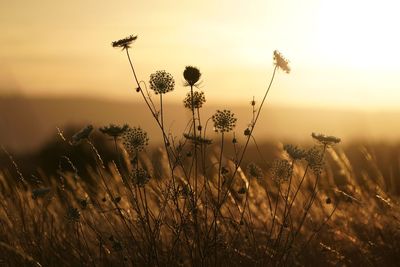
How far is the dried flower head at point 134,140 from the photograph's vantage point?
3.43m

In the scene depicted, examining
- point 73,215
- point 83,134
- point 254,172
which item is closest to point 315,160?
point 254,172

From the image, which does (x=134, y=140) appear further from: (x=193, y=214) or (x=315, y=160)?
(x=315, y=160)

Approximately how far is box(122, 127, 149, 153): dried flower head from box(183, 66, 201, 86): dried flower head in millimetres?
390

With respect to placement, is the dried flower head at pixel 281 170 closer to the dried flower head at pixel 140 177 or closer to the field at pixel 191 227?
the field at pixel 191 227

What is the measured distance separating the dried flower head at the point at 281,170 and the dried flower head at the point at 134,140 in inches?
30.1

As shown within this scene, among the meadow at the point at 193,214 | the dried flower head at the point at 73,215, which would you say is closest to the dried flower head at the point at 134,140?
the meadow at the point at 193,214

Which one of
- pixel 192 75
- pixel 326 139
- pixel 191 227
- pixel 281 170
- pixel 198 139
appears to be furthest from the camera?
pixel 191 227

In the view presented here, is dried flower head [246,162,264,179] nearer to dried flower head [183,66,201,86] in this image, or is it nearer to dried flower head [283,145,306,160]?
dried flower head [283,145,306,160]

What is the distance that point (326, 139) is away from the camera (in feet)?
11.7

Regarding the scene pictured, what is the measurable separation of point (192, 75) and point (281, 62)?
0.55 meters

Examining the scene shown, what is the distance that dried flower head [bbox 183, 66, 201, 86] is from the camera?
3.30 metres

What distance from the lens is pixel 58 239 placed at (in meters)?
4.82

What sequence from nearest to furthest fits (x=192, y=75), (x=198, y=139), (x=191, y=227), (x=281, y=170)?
(x=192, y=75)
(x=198, y=139)
(x=281, y=170)
(x=191, y=227)

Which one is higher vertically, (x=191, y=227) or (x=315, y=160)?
(x=315, y=160)
